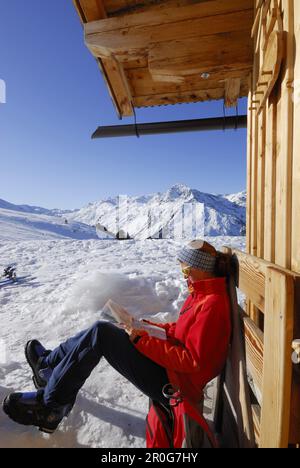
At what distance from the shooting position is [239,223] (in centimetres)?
17262

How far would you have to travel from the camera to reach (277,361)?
Result: 90cm

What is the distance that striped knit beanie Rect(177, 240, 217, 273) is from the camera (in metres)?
1.81

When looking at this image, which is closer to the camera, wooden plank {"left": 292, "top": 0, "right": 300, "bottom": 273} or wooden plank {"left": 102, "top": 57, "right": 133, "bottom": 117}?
wooden plank {"left": 292, "top": 0, "right": 300, "bottom": 273}

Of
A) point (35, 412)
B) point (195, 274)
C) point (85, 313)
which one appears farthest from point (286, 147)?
point (85, 313)

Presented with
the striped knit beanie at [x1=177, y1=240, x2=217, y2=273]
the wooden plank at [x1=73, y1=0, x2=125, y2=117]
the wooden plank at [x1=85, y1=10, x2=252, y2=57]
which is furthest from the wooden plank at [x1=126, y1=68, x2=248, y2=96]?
the striped knit beanie at [x1=177, y1=240, x2=217, y2=273]

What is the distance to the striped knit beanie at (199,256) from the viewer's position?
1.81 metres

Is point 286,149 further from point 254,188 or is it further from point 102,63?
point 102,63

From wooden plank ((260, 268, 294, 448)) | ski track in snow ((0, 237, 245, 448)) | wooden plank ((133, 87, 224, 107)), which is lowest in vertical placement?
ski track in snow ((0, 237, 245, 448))

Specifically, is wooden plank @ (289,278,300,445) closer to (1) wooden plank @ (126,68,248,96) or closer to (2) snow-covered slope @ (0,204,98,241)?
(1) wooden plank @ (126,68,248,96)

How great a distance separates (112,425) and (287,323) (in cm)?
186

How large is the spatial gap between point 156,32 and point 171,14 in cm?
18

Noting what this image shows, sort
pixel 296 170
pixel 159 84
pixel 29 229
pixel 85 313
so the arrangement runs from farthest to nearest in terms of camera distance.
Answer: pixel 29 229, pixel 85 313, pixel 159 84, pixel 296 170
